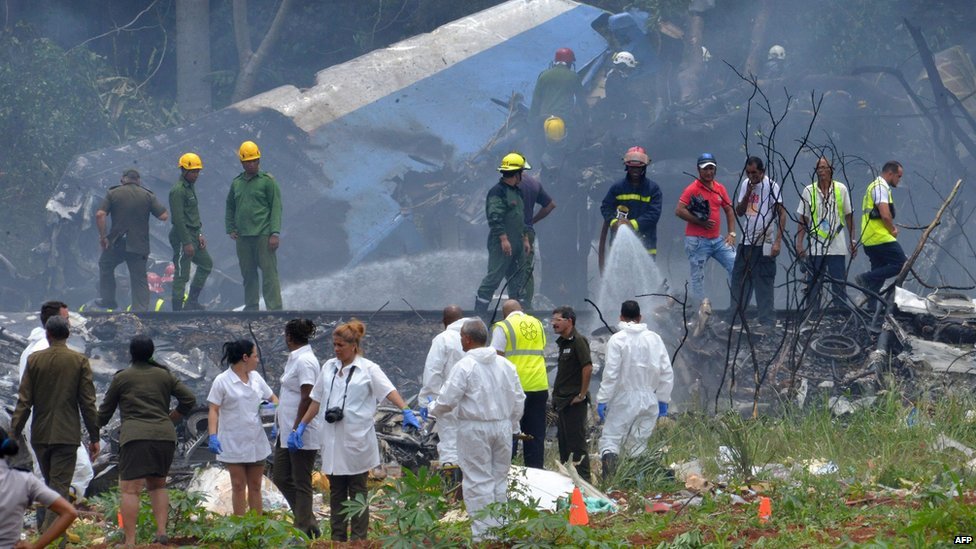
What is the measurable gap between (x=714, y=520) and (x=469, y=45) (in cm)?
1414

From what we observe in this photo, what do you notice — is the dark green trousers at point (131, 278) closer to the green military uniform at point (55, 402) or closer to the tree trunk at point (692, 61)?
the green military uniform at point (55, 402)

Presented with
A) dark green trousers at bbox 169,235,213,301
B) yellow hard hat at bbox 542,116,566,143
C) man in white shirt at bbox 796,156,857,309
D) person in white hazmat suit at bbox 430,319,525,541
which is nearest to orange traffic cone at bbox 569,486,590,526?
A: person in white hazmat suit at bbox 430,319,525,541

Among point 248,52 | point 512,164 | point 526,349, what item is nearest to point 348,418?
point 526,349

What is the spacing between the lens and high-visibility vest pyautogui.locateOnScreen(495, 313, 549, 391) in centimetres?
830

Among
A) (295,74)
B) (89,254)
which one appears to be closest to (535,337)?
(89,254)

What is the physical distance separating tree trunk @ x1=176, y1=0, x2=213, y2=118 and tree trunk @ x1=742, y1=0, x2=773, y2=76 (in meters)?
9.16

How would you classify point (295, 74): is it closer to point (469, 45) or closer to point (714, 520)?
point (469, 45)

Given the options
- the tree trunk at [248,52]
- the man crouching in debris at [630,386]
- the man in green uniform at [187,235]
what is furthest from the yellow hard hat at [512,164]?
the tree trunk at [248,52]

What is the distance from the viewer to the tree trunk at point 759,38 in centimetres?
2131

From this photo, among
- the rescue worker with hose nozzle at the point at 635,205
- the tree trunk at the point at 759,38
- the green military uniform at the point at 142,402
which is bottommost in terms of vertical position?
the green military uniform at the point at 142,402

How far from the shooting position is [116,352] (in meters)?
12.1

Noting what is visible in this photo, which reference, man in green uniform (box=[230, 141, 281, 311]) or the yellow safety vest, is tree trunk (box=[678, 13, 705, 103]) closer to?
the yellow safety vest

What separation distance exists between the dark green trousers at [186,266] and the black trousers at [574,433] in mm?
5551

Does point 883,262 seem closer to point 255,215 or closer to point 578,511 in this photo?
point 578,511
